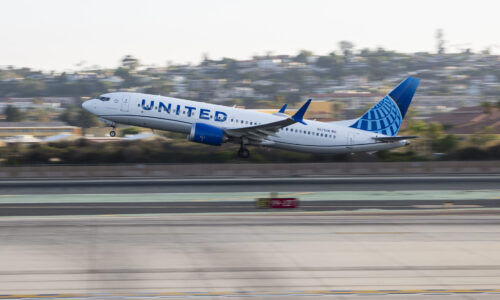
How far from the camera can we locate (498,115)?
9025 cm

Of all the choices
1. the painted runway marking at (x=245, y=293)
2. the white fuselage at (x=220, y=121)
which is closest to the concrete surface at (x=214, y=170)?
the white fuselage at (x=220, y=121)

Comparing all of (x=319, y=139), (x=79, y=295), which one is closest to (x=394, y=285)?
(x=79, y=295)

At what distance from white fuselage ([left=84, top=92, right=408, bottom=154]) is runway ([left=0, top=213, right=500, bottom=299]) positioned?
1939 centimetres

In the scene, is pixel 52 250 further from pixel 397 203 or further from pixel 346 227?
pixel 397 203

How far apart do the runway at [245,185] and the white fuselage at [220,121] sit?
4.64 meters

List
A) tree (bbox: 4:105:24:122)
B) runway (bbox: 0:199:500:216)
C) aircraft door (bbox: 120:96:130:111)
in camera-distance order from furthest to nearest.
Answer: tree (bbox: 4:105:24:122)
aircraft door (bbox: 120:96:130:111)
runway (bbox: 0:199:500:216)

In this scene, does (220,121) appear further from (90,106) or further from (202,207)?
(202,207)

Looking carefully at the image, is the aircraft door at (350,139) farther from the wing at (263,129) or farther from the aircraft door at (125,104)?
the aircraft door at (125,104)

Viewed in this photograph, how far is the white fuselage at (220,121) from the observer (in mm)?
43406

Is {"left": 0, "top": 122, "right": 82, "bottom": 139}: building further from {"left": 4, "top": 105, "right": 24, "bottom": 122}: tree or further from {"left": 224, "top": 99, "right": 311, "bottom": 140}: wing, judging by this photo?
{"left": 224, "top": 99, "right": 311, "bottom": 140}: wing

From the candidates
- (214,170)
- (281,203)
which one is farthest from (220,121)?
(281,203)

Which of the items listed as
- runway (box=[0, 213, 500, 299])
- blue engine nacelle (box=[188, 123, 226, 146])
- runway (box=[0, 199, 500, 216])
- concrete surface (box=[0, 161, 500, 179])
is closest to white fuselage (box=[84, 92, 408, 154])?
blue engine nacelle (box=[188, 123, 226, 146])

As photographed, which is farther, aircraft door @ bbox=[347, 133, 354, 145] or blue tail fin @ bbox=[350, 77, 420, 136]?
blue tail fin @ bbox=[350, 77, 420, 136]

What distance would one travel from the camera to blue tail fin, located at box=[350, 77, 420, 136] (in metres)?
49.1
